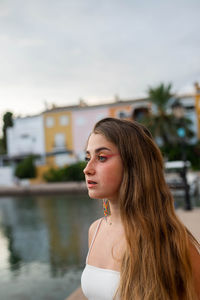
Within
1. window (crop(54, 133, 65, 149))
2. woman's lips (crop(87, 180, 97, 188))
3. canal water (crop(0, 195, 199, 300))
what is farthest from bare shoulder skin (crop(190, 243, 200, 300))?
window (crop(54, 133, 65, 149))

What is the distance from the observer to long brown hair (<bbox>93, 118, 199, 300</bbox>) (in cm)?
113

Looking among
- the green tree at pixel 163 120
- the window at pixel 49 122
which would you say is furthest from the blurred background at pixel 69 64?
the window at pixel 49 122

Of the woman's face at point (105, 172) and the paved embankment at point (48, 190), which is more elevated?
the woman's face at point (105, 172)

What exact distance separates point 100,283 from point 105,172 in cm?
44

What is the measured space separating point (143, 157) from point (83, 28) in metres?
8.75

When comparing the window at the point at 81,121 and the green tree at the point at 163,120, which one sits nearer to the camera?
the green tree at the point at 163,120

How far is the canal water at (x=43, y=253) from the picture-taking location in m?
4.74

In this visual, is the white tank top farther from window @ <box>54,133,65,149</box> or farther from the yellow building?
window @ <box>54,133,65,149</box>

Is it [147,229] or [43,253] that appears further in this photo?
[43,253]

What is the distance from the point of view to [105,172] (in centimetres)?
121

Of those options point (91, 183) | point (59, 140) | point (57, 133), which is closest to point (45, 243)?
point (91, 183)

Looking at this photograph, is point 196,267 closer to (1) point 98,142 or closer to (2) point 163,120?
(1) point 98,142

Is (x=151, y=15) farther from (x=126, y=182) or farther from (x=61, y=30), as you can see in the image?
(x=126, y=182)

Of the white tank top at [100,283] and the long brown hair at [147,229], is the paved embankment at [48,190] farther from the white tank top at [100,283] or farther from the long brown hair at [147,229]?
the long brown hair at [147,229]
